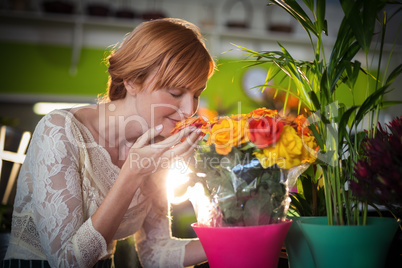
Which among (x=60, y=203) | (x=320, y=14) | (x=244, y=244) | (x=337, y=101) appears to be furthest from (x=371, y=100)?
(x=60, y=203)

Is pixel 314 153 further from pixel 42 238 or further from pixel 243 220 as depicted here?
pixel 42 238

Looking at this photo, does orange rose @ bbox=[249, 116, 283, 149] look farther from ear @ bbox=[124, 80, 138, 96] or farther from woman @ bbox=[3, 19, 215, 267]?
ear @ bbox=[124, 80, 138, 96]

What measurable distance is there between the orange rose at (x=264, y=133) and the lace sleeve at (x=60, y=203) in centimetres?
48

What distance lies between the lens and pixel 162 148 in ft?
2.86

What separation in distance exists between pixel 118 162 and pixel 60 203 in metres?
0.37

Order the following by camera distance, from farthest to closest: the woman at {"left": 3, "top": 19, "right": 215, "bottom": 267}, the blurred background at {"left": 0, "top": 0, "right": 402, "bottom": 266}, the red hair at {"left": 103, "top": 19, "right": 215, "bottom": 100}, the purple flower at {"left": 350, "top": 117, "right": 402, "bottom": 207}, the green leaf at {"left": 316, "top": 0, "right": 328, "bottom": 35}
→ the blurred background at {"left": 0, "top": 0, "right": 402, "bottom": 266} → the red hair at {"left": 103, "top": 19, "right": 215, "bottom": 100} → the woman at {"left": 3, "top": 19, "right": 215, "bottom": 267} → the green leaf at {"left": 316, "top": 0, "right": 328, "bottom": 35} → the purple flower at {"left": 350, "top": 117, "right": 402, "bottom": 207}

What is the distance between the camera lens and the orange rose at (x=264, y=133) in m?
0.60

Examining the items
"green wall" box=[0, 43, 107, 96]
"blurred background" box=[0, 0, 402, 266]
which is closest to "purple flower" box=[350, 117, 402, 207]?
"blurred background" box=[0, 0, 402, 266]

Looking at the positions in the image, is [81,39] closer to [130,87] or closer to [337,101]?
[130,87]

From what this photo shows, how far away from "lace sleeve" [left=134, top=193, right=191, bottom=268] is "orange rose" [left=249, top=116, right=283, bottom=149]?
62 cm

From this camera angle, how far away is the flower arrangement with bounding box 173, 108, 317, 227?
61cm

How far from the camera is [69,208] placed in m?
0.92

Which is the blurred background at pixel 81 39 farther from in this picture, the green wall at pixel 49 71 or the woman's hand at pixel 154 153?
the woman's hand at pixel 154 153

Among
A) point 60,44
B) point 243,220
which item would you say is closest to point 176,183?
point 243,220
